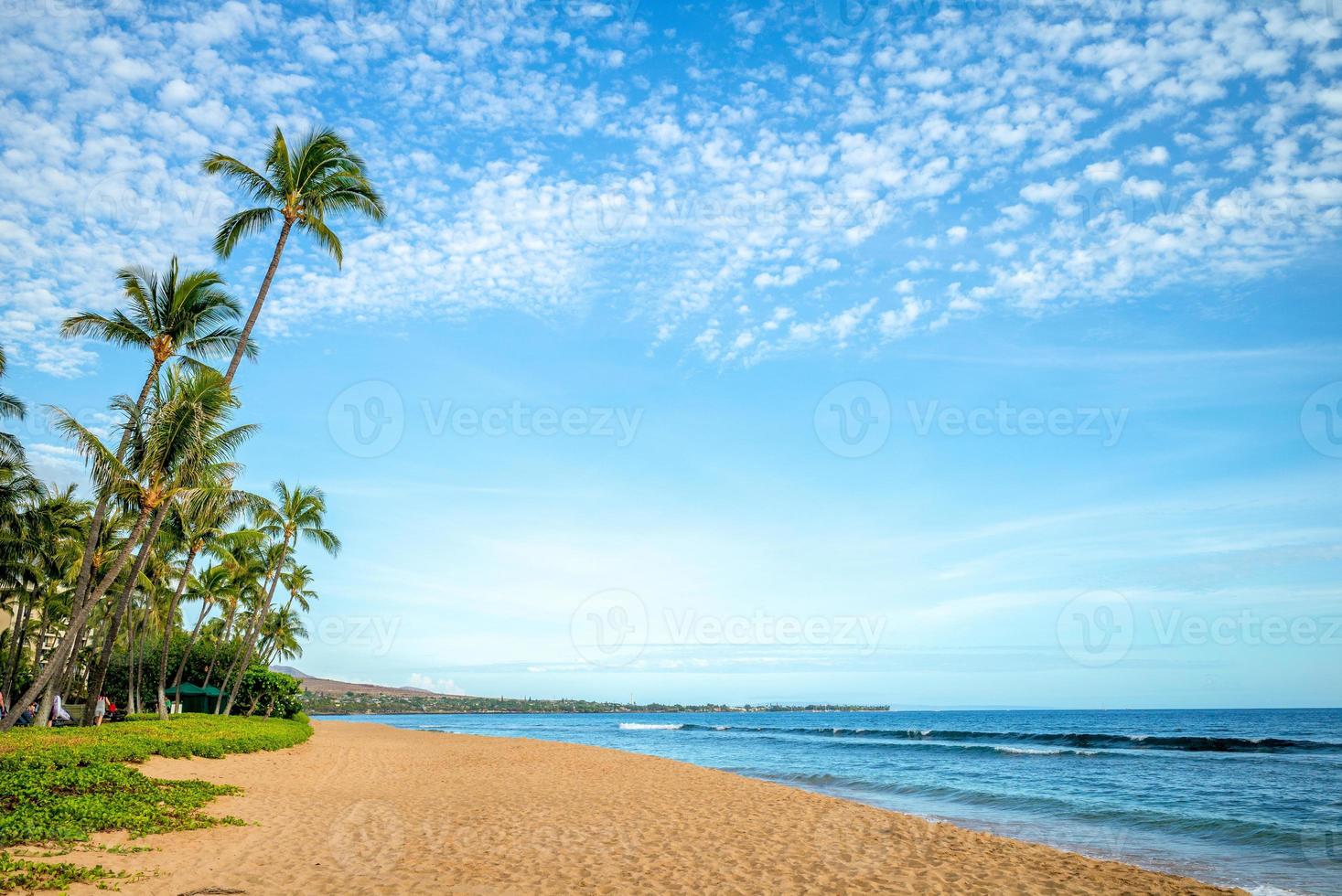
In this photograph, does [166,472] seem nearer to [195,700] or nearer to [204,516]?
[204,516]

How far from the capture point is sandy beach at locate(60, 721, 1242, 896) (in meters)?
8.88

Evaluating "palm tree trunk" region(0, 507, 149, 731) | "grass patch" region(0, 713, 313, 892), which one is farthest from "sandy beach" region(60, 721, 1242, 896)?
"palm tree trunk" region(0, 507, 149, 731)

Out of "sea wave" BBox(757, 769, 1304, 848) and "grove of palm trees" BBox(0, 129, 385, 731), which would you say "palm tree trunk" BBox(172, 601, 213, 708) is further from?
"sea wave" BBox(757, 769, 1304, 848)

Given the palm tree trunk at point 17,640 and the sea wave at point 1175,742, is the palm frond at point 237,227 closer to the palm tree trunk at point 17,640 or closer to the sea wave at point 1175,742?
the palm tree trunk at point 17,640

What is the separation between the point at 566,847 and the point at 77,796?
667cm

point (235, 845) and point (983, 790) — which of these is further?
point (983, 790)

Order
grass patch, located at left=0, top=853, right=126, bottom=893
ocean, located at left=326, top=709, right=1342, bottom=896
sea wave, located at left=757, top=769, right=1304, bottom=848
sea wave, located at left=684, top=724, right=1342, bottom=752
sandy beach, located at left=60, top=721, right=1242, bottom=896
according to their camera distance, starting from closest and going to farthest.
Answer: grass patch, located at left=0, top=853, right=126, bottom=893 → sandy beach, located at left=60, top=721, right=1242, bottom=896 → ocean, located at left=326, top=709, right=1342, bottom=896 → sea wave, located at left=757, top=769, right=1304, bottom=848 → sea wave, located at left=684, top=724, right=1342, bottom=752

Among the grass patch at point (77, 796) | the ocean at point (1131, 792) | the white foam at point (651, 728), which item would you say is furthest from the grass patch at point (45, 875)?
the white foam at point (651, 728)

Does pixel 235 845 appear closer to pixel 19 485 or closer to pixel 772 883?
pixel 772 883

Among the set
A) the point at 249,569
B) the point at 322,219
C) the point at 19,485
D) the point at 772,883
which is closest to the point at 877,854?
the point at 772,883

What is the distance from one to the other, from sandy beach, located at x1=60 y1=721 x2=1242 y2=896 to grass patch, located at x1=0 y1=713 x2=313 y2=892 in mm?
361

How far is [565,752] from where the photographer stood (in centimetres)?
3238

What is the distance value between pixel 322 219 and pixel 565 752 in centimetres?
2348

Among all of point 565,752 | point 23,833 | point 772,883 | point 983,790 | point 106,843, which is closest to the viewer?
point 23,833
